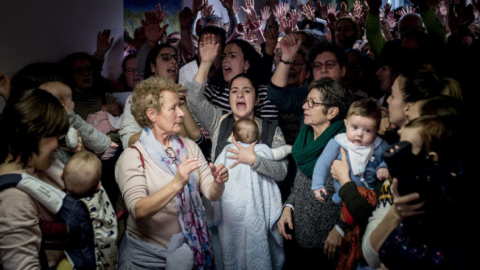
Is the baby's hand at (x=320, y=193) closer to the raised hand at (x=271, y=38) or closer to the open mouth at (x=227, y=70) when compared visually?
the open mouth at (x=227, y=70)

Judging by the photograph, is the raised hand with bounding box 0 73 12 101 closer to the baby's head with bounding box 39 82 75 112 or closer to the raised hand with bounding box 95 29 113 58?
the baby's head with bounding box 39 82 75 112

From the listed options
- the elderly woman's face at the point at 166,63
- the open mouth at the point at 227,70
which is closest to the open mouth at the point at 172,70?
the elderly woman's face at the point at 166,63

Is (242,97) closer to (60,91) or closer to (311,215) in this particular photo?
(311,215)

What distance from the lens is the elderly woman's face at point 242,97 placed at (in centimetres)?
277

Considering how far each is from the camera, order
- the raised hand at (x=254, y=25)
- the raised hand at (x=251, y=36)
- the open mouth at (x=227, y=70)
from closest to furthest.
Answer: the open mouth at (x=227, y=70) < the raised hand at (x=251, y=36) < the raised hand at (x=254, y=25)

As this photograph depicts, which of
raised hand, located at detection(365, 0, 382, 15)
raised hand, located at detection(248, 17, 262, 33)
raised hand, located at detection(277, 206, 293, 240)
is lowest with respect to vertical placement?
raised hand, located at detection(277, 206, 293, 240)

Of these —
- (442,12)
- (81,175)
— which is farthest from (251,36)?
(81,175)

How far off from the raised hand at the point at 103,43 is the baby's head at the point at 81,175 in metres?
1.59

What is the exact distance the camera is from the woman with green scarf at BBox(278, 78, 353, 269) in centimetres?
241

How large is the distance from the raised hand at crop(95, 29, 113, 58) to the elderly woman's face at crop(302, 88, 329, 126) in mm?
1914

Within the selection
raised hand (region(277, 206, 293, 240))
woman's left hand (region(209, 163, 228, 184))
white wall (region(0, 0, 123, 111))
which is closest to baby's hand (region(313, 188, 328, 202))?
raised hand (region(277, 206, 293, 240))

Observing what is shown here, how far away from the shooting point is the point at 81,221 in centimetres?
188

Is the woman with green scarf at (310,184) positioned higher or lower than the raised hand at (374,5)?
lower

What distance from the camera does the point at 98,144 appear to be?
2.63 m
